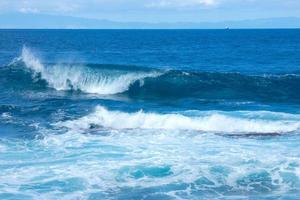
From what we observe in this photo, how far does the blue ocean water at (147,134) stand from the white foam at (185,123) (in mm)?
47

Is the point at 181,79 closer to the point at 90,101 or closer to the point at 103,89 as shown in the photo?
the point at 103,89

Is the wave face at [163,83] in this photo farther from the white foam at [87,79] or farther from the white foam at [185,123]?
the white foam at [185,123]

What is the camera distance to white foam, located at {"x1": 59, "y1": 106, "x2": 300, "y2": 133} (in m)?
22.0

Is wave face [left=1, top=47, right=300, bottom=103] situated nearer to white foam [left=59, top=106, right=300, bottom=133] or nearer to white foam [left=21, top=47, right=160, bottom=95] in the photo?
white foam [left=21, top=47, right=160, bottom=95]

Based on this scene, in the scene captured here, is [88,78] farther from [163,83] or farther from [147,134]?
[147,134]

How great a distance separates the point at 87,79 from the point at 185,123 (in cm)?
1637

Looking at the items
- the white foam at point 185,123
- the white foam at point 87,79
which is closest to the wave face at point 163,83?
the white foam at point 87,79

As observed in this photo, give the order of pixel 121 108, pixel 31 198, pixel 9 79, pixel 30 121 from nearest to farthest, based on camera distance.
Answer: pixel 31 198, pixel 30 121, pixel 121 108, pixel 9 79

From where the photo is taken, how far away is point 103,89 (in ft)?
118

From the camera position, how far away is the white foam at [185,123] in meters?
22.0

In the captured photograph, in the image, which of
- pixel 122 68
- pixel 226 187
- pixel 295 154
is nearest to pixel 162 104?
pixel 122 68

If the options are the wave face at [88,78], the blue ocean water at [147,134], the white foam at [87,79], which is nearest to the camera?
the blue ocean water at [147,134]

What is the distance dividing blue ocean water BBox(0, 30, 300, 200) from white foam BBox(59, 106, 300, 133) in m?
0.05

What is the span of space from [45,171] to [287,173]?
7374mm
